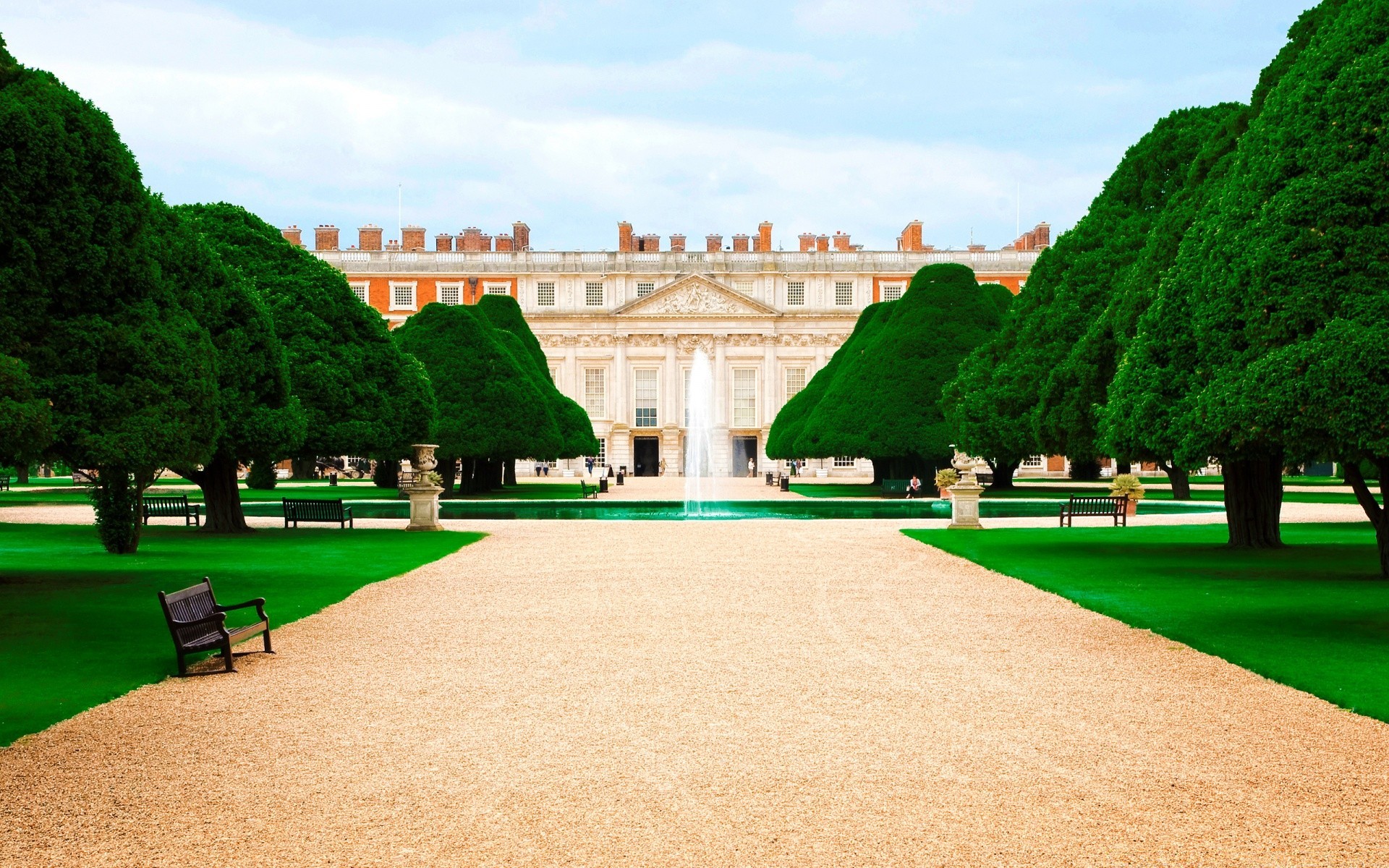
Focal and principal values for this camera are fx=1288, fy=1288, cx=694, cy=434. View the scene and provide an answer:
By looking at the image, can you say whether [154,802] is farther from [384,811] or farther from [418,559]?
[418,559]

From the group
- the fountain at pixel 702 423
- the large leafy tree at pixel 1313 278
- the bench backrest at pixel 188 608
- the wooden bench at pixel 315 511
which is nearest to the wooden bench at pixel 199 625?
the bench backrest at pixel 188 608

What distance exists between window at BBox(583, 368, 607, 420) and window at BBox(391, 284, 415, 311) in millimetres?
10423

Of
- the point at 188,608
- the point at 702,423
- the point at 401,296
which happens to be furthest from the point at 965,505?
the point at 401,296

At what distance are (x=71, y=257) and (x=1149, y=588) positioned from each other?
10443 mm

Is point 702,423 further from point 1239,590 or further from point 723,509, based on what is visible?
point 1239,590

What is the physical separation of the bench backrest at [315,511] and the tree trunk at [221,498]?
1.11 meters

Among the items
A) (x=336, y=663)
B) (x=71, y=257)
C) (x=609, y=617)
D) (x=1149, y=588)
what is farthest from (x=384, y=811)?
(x=1149, y=588)

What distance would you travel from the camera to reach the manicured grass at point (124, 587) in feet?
26.0

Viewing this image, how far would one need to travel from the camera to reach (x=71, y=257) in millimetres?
11000

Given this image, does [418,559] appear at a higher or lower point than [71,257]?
lower

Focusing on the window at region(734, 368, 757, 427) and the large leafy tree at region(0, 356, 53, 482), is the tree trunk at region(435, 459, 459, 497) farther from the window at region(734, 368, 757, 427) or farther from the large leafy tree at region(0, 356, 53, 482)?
the window at region(734, 368, 757, 427)

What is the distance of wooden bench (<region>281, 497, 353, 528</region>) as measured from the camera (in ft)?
73.1

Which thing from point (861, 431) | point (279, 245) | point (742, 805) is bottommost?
point (742, 805)

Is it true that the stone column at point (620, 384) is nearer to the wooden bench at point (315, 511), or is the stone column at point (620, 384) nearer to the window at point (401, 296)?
the window at point (401, 296)
